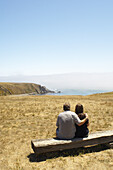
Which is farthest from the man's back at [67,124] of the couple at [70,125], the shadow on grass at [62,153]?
the shadow on grass at [62,153]

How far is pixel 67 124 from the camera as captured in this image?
6.77 m

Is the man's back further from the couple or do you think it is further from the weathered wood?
the weathered wood

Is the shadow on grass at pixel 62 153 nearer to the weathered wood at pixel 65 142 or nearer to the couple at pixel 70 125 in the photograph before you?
the weathered wood at pixel 65 142

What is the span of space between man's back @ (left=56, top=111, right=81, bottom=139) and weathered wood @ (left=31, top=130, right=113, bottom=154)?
283 millimetres

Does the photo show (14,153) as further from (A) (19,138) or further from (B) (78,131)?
(B) (78,131)

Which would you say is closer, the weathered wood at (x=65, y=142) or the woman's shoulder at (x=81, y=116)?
the weathered wood at (x=65, y=142)

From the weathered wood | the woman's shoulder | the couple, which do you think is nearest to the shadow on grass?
the weathered wood

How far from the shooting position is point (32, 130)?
1058cm

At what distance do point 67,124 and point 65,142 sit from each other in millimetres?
758

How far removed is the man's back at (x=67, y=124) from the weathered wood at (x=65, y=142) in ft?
0.93

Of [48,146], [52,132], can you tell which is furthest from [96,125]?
[48,146]

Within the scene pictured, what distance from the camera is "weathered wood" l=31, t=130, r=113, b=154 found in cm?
622

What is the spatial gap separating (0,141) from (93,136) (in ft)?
16.9

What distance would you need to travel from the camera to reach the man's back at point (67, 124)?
265 inches
